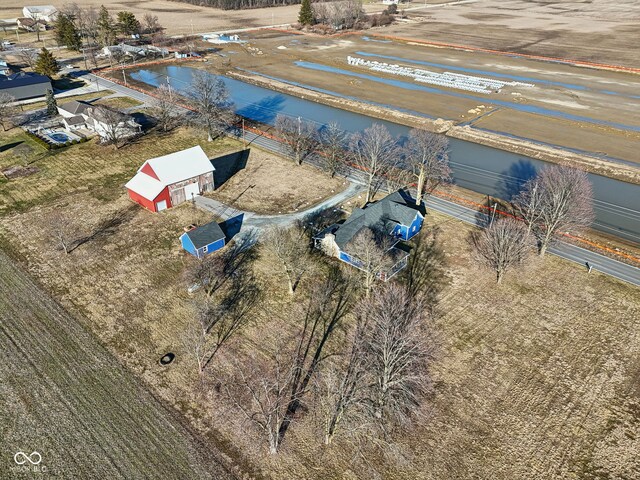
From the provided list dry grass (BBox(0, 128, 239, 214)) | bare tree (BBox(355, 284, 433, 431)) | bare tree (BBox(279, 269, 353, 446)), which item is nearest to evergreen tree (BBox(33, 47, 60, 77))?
dry grass (BBox(0, 128, 239, 214))

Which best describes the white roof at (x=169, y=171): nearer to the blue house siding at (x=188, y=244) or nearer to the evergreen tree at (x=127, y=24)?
the blue house siding at (x=188, y=244)

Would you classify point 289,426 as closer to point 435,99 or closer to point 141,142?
point 141,142

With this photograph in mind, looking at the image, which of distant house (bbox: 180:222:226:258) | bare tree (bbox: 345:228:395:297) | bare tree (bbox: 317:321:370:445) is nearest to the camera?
bare tree (bbox: 317:321:370:445)

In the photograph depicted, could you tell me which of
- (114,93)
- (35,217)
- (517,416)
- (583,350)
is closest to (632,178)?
(583,350)

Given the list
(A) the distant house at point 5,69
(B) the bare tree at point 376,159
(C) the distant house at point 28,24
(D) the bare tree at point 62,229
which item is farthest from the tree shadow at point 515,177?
(C) the distant house at point 28,24

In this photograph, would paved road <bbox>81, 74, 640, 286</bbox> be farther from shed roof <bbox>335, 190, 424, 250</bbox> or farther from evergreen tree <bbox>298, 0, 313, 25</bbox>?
evergreen tree <bbox>298, 0, 313, 25</bbox>
